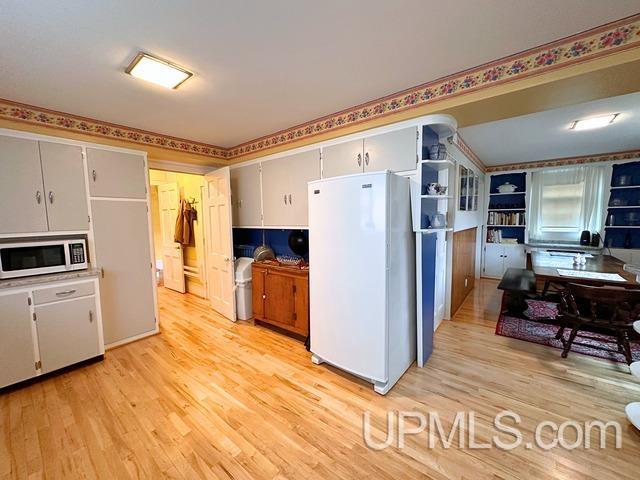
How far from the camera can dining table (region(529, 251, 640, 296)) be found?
276 centimetres

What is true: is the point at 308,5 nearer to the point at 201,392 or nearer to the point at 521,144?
the point at 201,392

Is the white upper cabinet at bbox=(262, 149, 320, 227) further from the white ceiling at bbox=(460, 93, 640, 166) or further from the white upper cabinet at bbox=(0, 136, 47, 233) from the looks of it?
the white upper cabinet at bbox=(0, 136, 47, 233)

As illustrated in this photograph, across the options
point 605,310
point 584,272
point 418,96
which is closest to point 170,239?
point 418,96

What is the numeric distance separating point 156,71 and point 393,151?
6.45 ft

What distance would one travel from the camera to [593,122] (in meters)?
2.99

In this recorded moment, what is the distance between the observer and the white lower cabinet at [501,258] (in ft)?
17.8

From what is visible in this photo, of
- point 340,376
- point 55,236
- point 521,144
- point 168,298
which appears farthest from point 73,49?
point 521,144

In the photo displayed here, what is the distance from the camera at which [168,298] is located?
4594 mm

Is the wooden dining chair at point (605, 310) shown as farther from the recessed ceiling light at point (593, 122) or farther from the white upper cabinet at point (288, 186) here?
the white upper cabinet at point (288, 186)

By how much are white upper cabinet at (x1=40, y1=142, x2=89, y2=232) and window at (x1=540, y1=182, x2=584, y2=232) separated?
7.59 metres

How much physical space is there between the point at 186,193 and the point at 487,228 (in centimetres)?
644

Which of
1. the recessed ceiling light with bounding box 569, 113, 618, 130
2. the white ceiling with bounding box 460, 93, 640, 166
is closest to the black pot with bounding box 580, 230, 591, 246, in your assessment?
the white ceiling with bounding box 460, 93, 640, 166

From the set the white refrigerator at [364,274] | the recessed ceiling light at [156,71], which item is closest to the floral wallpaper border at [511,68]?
the white refrigerator at [364,274]

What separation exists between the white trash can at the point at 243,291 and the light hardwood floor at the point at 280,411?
639mm
